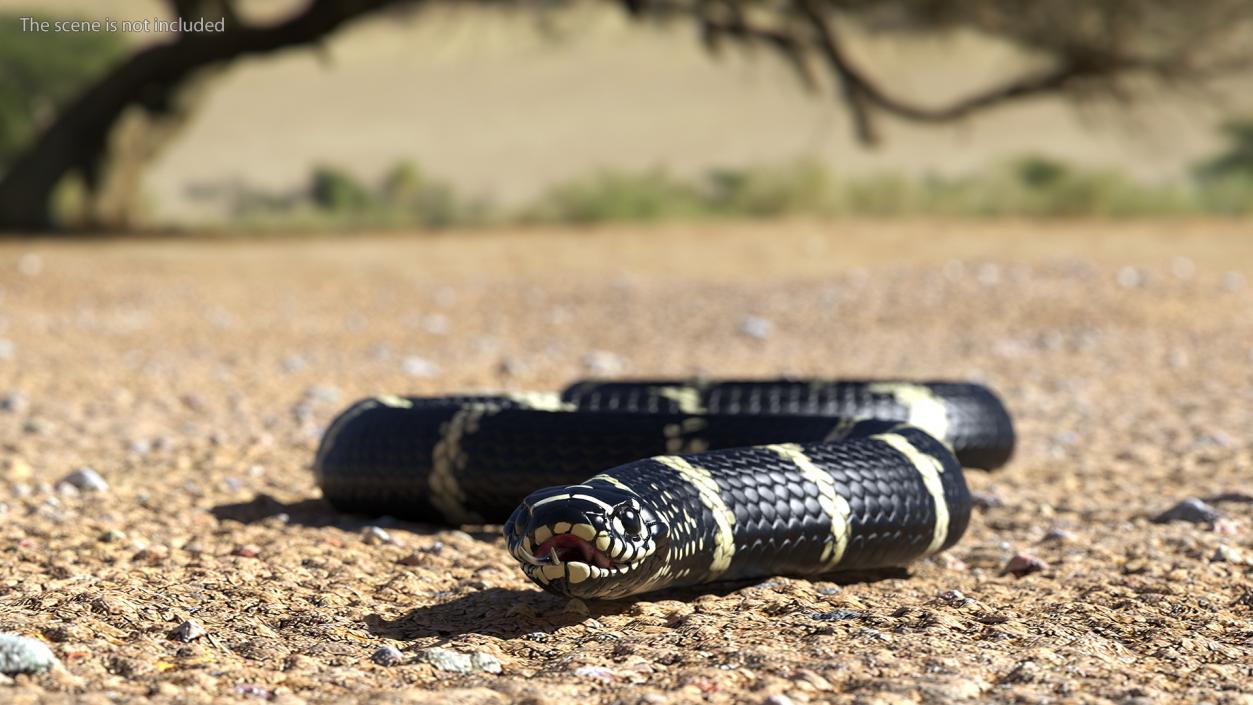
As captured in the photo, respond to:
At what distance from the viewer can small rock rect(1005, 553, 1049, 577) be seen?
14.3ft

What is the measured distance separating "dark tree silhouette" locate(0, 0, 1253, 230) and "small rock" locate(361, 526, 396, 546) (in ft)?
48.2

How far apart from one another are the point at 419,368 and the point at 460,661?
5.92 meters

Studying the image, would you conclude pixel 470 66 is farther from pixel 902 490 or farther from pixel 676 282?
pixel 902 490

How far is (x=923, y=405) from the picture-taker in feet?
19.9

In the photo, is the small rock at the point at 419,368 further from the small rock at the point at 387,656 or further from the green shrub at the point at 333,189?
the green shrub at the point at 333,189

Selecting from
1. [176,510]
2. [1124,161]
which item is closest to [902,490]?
[176,510]

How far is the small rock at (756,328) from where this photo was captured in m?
10.9

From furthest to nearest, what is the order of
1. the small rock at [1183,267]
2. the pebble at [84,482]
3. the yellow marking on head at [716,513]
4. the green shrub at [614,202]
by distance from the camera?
the green shrub at [614,202], the small rock at [1183,267], the pebble at [84,482], the yellow marking on head at [716,513]

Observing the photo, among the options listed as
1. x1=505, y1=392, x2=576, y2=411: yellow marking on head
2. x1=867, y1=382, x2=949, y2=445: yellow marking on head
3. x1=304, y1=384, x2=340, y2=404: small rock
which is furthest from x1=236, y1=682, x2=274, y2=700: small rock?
x1=304, y1=384, x2=340, y2=404: small rock

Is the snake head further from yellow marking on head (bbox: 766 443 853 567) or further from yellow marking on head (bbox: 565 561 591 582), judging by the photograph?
yellow marking on head (bbox: 766 443 853 567)

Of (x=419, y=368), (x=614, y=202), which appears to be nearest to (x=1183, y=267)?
(x=419, y=368)

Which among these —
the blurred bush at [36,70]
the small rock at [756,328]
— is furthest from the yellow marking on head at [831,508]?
the blurred bush at [36,70]

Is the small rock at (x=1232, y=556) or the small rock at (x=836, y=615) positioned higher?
the small rock at (x=1232, y=556)

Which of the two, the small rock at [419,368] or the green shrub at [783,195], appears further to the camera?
the green shrub at [783,195]
